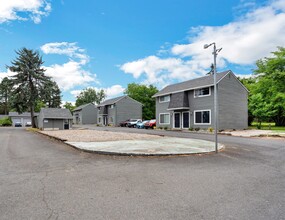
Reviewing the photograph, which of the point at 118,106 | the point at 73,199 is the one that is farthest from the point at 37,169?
the point at 118,106

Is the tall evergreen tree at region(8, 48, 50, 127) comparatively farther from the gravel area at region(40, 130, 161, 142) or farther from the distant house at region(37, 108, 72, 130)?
the gravel area at region(40, 130, 161, 142)

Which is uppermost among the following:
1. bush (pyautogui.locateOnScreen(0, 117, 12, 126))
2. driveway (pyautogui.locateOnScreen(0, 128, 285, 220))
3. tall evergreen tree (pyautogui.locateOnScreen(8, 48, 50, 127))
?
tall evergreen tree (pyautogui.locateOnScreen(8, 48, 50, 127))

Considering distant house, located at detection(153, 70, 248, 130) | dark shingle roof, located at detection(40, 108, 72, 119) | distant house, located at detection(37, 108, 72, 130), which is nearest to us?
distant house, located at detection(153, 70, 248, 130)

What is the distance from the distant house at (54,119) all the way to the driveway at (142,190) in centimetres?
3110

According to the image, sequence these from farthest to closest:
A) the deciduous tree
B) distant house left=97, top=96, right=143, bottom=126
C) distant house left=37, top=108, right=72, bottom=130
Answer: the deciduous tree
distant house left=97, top=96, right=143, bottom=126
distant house left=37, top=108, right=72, bottom=130

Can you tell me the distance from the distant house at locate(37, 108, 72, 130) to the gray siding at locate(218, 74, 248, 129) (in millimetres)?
27311

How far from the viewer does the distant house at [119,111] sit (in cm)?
4541

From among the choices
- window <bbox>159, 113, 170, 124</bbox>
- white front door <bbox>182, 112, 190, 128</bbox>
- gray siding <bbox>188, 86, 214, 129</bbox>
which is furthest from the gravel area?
window <bbox>159, 113, 170, 124</bbox>

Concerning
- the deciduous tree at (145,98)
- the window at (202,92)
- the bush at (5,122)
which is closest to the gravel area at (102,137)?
the window at (202,92)

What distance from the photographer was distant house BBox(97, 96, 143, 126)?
149 ft

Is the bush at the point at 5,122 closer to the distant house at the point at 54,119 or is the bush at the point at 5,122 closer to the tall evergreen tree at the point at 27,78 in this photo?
the tall evergreen tree at the point at 27,78

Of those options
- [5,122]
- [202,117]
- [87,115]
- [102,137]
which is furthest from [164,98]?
[5,122]

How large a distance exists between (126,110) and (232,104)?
86.1 ft

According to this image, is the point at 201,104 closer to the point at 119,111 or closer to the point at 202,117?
the point at 202,117
